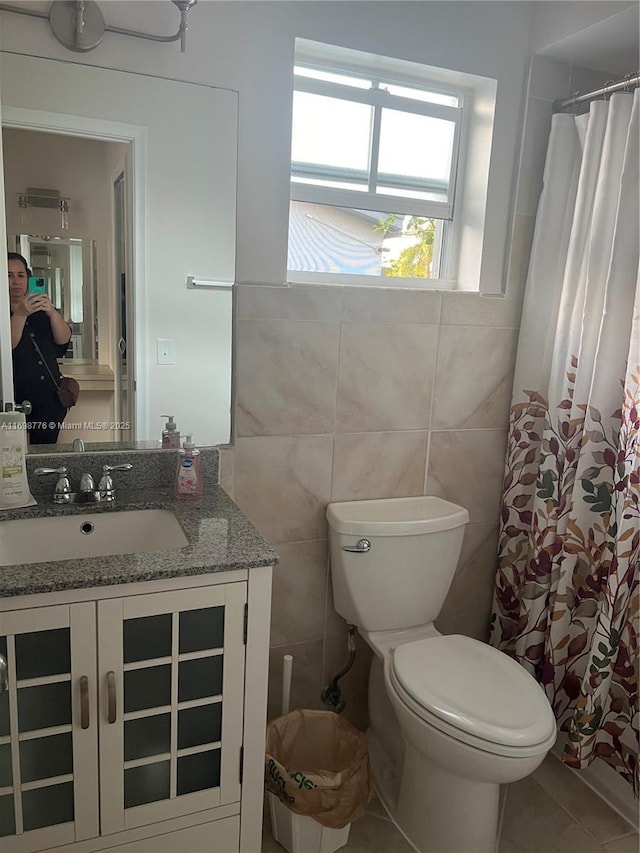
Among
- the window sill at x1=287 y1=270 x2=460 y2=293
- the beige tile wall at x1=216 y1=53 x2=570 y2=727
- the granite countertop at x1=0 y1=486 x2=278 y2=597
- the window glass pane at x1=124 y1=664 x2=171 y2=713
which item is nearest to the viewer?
the granite countertop at x1=0 y1=486 x2=278 y2=597

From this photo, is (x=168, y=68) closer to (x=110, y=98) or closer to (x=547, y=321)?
(x=110, y=98)

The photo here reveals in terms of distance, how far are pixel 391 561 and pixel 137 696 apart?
80 cm

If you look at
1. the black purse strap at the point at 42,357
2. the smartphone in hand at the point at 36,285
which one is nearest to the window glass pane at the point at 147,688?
the black purse strap at the point at 42,357

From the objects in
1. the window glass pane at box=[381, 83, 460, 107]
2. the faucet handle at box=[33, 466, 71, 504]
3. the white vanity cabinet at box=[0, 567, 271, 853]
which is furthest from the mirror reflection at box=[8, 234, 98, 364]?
the window glass pane at box=[381, 83, 460, 107]

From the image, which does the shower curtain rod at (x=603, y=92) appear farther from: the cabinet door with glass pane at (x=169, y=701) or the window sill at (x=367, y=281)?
the cabinet door with glass pane at (x=169, y=701)

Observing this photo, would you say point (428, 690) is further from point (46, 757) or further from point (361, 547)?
point (46, 757)

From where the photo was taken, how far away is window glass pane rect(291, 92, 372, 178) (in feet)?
6.43

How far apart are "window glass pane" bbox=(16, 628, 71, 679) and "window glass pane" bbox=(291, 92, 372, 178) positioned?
1451 millimetres

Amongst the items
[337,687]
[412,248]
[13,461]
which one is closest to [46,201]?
[13,461]

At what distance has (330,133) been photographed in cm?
200

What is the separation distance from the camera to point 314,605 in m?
2.08

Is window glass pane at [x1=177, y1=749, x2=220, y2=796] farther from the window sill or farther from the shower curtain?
the window sill

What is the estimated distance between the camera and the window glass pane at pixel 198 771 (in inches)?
57.0

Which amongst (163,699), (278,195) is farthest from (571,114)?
(163,699)
